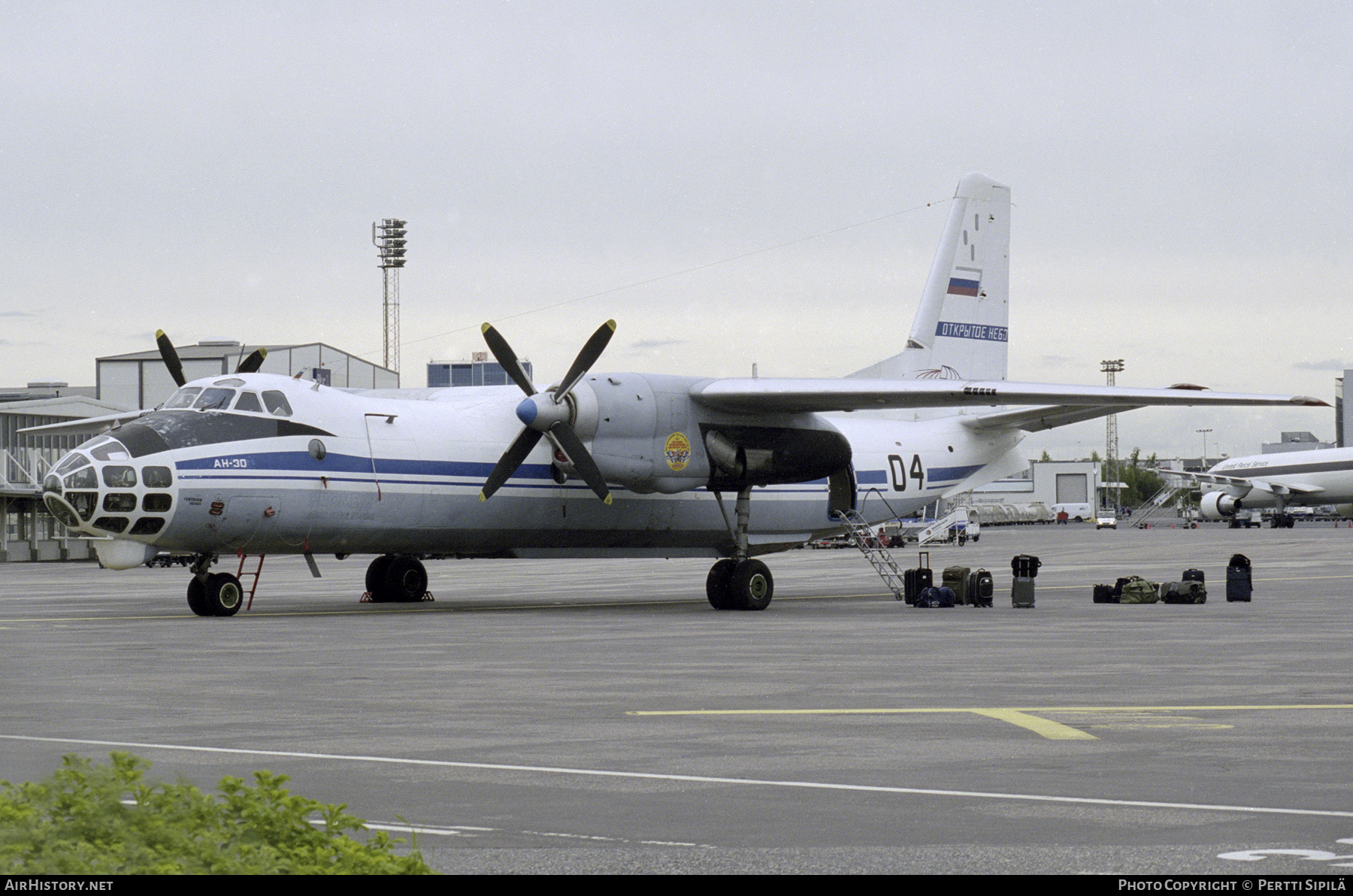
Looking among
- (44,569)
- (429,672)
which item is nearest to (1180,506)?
(44,569)

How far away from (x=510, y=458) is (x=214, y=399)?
564 cm

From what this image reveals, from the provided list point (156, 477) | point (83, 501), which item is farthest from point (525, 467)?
point (83, 501)

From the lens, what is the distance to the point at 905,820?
824cm

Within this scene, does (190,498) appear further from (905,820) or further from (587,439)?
(905,820)

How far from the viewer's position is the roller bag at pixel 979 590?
3084 cm

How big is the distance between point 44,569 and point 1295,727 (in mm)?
56783

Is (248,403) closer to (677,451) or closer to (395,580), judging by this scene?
(395,580)

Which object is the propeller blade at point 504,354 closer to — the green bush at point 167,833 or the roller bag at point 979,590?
the roller bag at point 979,590

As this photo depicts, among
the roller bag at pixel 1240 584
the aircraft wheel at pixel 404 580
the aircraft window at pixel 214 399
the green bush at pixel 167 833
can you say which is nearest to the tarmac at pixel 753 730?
the green bush at pixel 167 833

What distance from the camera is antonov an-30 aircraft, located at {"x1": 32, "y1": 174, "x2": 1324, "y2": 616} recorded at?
84.4 ft

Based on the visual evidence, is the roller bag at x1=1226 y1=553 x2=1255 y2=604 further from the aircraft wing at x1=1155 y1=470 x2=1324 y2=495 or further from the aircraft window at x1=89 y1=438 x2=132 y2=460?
the aircraft wing at x1=1155 y1=470 x2=1324 y2=495

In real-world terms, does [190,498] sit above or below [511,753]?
above

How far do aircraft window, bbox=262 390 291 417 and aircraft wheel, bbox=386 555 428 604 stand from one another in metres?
6.10

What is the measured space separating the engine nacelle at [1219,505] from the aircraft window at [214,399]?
10240 centimetres
